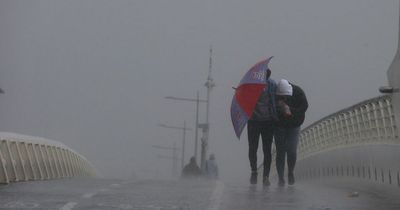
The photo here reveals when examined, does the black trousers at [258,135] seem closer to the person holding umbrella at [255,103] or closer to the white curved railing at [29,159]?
the person holding umbrella at [255,103]

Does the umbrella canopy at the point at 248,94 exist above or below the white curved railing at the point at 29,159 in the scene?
above

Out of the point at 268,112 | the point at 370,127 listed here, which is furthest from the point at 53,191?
the point at 370,127

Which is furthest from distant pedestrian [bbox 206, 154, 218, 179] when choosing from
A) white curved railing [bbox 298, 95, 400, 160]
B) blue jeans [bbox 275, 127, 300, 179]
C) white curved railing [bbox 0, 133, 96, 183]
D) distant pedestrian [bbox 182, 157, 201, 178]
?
blue jeans [bbox 275, 127, 300, 179]

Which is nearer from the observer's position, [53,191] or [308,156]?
[53,191]

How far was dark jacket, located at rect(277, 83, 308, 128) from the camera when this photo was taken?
1420 centimetres

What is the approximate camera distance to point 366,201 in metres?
11.5

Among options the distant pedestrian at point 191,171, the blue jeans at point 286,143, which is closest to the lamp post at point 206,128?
the distant pedestrian at point 191,171

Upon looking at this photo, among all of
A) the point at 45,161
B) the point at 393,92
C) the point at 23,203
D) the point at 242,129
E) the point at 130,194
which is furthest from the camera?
the point at 45,161

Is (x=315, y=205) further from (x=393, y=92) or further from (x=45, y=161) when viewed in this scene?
(x=45, y=161)

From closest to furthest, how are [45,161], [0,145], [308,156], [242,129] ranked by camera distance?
[242,129]
[0,145]
[45,161]
[308,156]

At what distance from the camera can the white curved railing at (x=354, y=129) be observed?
14531 millimetres

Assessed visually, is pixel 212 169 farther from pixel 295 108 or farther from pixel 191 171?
pixel 295 108

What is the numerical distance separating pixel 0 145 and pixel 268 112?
4726 millimetres

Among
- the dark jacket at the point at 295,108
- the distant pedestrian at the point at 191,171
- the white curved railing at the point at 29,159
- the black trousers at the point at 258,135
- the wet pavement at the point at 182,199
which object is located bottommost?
the distant pedestrian at the point at 191,171
